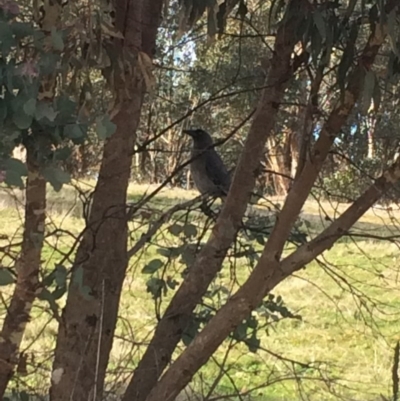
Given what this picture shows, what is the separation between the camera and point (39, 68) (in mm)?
1643

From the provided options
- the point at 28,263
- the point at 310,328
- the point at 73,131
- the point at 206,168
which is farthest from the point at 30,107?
the point at 310,328

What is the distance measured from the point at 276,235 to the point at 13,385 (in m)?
1.26

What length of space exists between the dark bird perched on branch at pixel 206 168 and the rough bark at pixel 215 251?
1.41 meters

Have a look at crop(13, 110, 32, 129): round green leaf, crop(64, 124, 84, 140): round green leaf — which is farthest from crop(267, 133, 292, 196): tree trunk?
crop(13, 110, 32, 129): round green leaf

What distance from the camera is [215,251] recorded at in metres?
2.89

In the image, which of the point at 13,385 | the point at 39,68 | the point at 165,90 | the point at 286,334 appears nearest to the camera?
the point at 39,68

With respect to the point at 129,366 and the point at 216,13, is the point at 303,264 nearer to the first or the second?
the point at 216,13

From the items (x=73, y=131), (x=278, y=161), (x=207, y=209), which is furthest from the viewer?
(x=278, y=161)

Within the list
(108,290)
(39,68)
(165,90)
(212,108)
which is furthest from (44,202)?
(212,108)

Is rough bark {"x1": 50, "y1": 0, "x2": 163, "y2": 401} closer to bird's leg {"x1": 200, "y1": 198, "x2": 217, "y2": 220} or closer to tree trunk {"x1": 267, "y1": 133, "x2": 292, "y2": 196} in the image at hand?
bird's leg {"x1": 200, "y1": 198, "x2": 217, "y2": 220}

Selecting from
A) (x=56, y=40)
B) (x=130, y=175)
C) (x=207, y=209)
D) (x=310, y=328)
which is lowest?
(x=56, y=40)

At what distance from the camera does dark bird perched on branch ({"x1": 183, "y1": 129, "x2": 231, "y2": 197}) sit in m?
4.48

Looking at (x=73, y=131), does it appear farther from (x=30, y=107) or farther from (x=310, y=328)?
(x=310, y=328)

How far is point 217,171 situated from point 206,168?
150mm
